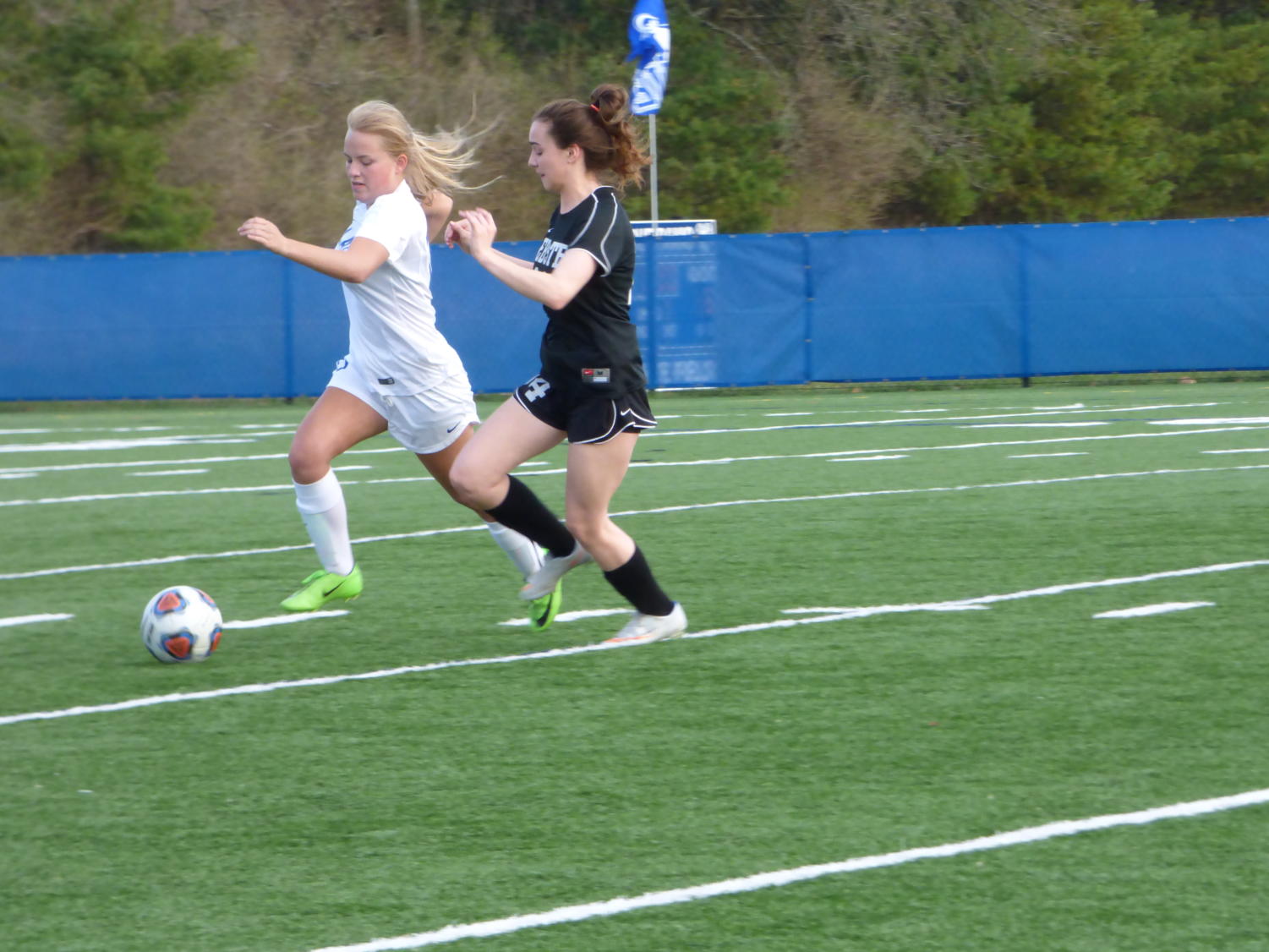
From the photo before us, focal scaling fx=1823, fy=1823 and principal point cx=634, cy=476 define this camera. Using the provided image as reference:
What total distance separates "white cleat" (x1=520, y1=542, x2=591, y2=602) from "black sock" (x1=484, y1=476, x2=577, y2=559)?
0.8 inches

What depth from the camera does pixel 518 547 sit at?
7102mm

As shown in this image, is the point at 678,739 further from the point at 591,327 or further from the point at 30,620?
the point at 30,620

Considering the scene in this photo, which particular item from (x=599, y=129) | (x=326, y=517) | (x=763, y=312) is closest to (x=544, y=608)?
(x=326, y=517)

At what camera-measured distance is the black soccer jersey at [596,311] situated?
6.03 metres

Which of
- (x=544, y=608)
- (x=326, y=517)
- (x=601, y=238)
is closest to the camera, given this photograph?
(x=601, y=238)

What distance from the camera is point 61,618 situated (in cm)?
740

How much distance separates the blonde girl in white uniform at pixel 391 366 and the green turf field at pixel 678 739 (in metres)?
0.32

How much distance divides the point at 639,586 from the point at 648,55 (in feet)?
51.8

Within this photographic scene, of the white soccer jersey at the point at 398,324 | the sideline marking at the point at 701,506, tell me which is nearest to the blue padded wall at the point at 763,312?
the sideline marking at the point at 701,506

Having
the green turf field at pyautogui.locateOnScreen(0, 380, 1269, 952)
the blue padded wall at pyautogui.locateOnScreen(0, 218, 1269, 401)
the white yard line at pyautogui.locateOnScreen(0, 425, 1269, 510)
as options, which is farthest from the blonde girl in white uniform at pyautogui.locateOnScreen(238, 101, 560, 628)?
the blue padded wall at pyautogui.locateOnScreen(0, 218, 1269, 401)

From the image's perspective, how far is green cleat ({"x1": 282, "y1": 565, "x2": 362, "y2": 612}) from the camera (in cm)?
729

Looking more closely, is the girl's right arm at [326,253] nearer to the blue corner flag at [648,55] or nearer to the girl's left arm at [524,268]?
the girl's left arm at [524,268]

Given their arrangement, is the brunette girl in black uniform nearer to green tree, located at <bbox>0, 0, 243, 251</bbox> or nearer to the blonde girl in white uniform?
the blonde girl in white uniform

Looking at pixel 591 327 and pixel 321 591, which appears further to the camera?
pixel 321 591
